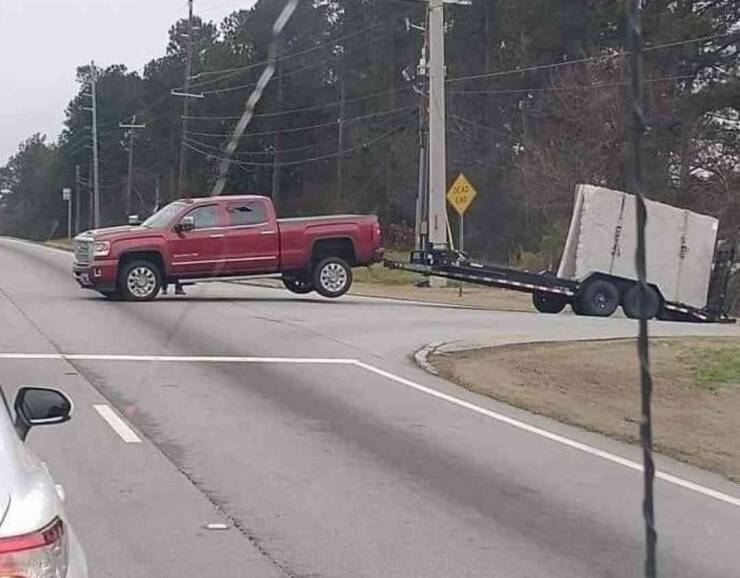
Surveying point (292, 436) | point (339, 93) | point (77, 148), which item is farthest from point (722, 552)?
point (77, 148)

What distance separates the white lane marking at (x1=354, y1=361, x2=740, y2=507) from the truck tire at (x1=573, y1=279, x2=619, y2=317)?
11.5m

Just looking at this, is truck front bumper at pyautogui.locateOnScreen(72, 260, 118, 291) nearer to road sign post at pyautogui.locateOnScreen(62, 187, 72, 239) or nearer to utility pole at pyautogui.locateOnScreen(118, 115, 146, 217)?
utility pole at pyautogui.locateOnScreen(118, 115, 146, 217)

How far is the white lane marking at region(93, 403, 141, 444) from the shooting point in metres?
11.8

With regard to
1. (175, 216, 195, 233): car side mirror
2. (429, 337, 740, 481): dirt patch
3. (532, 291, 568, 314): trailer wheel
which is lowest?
(532, 291, 568, 314): trailer wheel

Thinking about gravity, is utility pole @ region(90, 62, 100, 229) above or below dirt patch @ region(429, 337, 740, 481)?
above

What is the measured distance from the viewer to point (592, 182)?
3634 centimetres

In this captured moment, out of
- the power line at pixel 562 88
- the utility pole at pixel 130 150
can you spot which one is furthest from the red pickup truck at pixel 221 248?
the utility pole at pixel 130 150

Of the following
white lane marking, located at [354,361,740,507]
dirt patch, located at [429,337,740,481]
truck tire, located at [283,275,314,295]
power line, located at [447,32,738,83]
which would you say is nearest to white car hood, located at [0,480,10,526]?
white lane marking, located at [354,361,740,507]

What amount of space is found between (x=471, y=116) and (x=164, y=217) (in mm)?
29914

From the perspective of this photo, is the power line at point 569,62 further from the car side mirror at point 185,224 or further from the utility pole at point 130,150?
the utility pole at point 130,150

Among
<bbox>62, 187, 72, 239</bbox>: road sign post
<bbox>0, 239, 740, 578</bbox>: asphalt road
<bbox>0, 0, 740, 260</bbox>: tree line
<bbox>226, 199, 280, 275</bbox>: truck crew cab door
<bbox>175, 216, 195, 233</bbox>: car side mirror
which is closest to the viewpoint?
<bbox>0, 239, 740, 578</bbox>: asphalt road

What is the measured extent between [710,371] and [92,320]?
10.1 metres

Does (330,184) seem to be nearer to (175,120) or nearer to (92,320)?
(175,120)

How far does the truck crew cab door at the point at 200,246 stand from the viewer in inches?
1038
